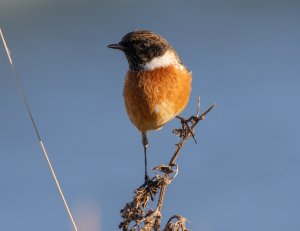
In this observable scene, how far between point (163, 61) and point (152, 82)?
0.66 ft

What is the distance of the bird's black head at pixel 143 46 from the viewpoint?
5.70 metres

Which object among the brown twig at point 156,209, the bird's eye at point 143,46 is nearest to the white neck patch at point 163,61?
the bird's eye at point 143,46

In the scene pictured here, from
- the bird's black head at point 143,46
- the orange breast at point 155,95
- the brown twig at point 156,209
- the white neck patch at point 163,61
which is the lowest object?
the brown twig at point 156,209

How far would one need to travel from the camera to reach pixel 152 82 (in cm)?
561

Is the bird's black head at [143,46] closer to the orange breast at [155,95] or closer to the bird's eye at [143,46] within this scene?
the bird's eye at [143,46]

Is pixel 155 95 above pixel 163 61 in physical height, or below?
below

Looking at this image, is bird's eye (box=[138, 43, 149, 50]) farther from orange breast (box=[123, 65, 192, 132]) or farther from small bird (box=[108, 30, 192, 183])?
orange breast (box=[123, 65, 192, 132])

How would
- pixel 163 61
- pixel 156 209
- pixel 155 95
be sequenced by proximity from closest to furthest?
pixel 156 209 < pixel 155 95 < pixel 163 61

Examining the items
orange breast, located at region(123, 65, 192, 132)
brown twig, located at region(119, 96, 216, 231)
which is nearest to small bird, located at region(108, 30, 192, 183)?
orange breast, located at region(123, 65, 192, 132)

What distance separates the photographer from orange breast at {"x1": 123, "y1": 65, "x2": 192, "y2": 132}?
18.1ft

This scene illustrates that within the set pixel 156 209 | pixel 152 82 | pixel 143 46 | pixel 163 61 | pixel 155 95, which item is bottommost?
pixel 156 209

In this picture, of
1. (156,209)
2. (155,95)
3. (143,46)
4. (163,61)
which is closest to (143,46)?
(143,46)

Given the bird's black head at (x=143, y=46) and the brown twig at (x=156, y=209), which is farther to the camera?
the bird's black head at (x=143, y=46)

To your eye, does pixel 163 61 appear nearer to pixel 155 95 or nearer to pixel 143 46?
pixel 143 46
